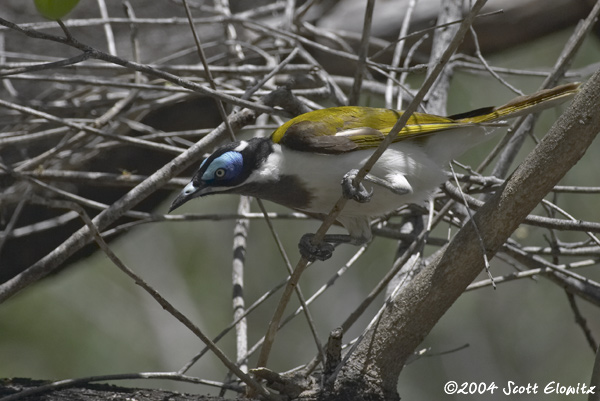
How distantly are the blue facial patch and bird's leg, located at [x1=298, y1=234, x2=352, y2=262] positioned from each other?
1.32 ft

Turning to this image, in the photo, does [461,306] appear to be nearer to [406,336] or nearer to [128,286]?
[128,286]

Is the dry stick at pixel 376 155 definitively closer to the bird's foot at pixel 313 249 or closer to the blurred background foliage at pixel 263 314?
the bird's foot at pixel 313 249

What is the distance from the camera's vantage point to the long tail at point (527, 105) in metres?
2.71

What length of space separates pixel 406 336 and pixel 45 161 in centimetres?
222

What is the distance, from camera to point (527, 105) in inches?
110

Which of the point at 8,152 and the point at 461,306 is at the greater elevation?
the point at 461,306

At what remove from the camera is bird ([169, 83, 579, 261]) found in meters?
2.70

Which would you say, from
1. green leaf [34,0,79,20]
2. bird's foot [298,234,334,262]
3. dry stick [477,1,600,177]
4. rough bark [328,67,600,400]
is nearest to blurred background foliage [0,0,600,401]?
dry stick [477,1,600,177]

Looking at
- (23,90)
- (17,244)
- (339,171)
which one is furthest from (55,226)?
(339,171)

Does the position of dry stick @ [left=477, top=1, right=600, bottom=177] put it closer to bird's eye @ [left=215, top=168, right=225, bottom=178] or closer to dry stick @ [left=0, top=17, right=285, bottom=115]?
dry stick @ [left=0, top=17, right=285, bottom=115]

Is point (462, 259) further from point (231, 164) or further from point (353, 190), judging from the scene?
point (231, 164)

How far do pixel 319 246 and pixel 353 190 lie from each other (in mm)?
460

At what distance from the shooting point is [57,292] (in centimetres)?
822

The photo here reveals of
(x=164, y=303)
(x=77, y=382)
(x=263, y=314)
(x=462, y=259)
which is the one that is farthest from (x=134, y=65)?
(x=263, y=314)
